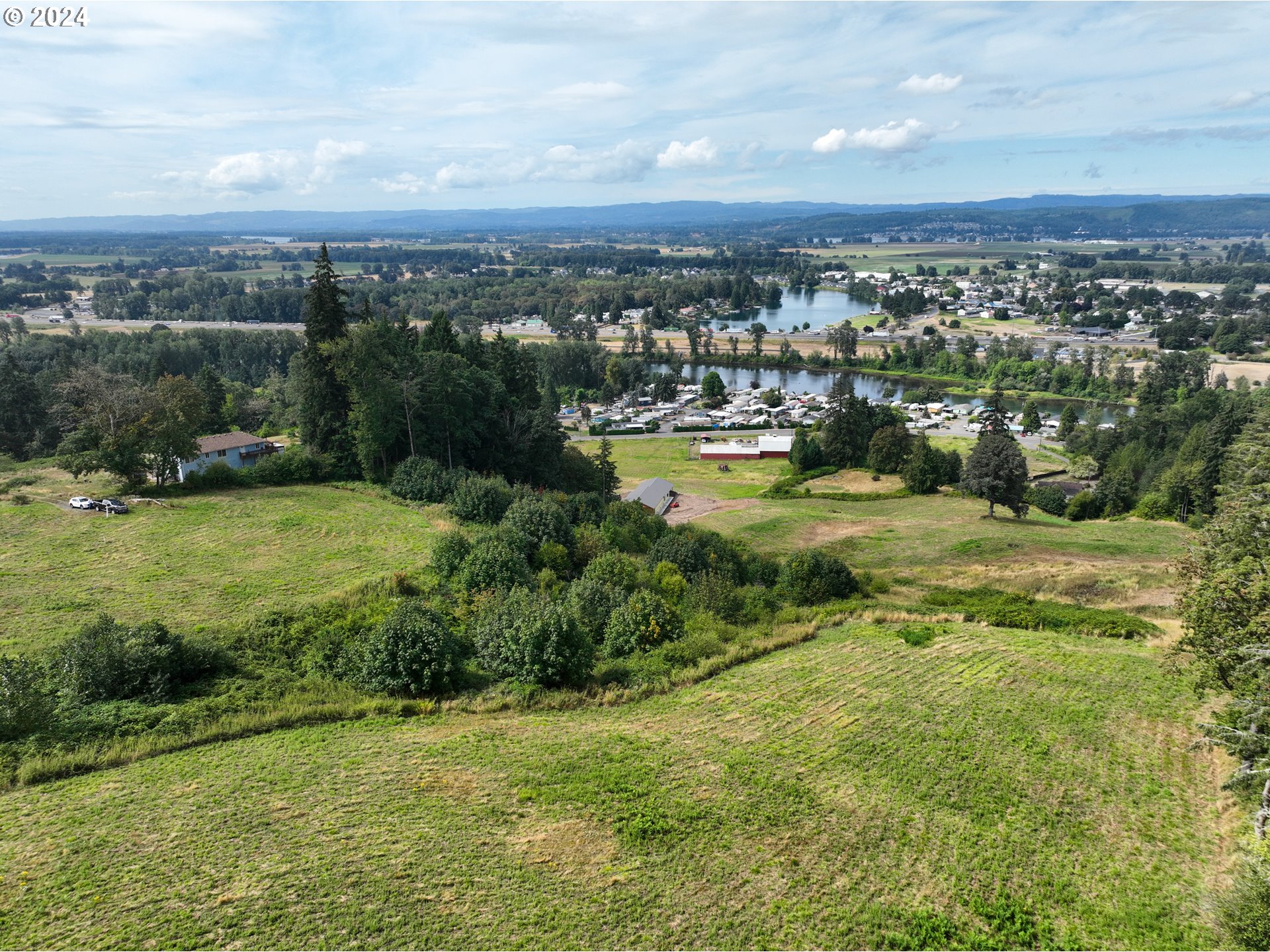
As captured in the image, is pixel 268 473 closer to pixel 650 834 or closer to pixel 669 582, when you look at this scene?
pixel 669 582

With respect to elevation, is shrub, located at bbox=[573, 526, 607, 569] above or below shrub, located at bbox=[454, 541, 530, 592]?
below

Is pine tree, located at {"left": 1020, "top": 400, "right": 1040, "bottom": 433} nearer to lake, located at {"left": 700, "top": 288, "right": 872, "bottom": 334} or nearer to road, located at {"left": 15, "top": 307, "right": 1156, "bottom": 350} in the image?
road, located at {"left": 15, "top": 307, "right": 1156, "bottom": 350}

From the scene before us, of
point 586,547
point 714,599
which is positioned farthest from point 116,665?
point 714,599

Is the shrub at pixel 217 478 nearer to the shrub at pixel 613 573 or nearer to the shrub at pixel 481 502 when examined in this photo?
the shrub at pixel 481 502

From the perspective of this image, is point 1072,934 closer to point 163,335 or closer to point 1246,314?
point 163,335

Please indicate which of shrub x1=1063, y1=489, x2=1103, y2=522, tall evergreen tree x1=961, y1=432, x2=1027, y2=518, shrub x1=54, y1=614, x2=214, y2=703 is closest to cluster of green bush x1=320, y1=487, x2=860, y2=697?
shrub x1=54, y1=614, x2=214, y2=703

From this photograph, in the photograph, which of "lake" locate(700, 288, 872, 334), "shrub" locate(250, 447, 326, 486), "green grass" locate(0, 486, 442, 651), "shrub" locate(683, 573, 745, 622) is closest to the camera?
"green grass" locate(0, 486, 442, 651)

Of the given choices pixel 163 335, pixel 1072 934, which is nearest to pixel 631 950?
pixel 1072 934
